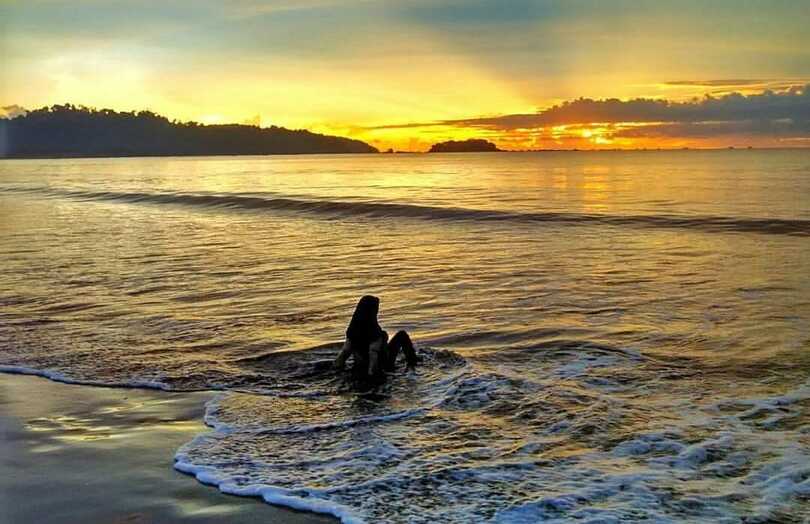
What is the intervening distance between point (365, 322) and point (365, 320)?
0.04m

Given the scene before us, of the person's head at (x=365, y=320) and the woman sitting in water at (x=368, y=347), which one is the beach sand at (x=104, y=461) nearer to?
the woman sitting in water at (x=368, y=347)

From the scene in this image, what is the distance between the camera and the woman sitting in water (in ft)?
32.2

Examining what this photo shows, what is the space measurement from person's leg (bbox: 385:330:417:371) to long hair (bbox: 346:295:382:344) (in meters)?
0.28

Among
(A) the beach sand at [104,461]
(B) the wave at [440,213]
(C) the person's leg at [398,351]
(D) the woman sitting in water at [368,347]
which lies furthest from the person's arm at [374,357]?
(B) the wave at [440,213]

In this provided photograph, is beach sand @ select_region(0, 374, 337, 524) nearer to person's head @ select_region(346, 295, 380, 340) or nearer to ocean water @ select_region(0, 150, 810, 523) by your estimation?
ocean water @ select_region(0, 150, 810, 523)

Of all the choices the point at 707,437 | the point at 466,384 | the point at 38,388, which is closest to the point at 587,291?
the point at 466,384

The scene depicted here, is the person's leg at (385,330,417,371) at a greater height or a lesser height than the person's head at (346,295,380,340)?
lesser

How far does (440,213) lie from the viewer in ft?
127

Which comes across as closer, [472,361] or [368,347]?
[368,347]

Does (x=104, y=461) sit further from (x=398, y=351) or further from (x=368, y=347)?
(x=398, y=351)

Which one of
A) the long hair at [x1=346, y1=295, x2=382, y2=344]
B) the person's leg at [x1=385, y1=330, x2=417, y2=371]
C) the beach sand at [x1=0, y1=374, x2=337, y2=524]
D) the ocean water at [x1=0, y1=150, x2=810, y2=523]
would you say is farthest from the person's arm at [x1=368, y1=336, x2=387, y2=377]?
the beach sand at [x1=0, y1=374, x2=337, y2=524]

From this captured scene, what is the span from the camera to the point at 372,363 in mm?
9820

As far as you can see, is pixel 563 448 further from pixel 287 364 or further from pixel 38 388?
pixel 38 388

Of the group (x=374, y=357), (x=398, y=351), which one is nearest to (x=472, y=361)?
(x=398, y=351)
